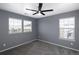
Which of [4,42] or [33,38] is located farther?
[33,38]

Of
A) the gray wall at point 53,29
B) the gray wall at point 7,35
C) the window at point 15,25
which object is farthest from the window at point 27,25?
the gray wall at point 53,29

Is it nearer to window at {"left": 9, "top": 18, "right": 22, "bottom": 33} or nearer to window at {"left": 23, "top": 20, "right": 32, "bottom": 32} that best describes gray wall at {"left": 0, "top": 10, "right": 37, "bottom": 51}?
window at {"left": 9, "top": 18, "right": 22, "bottom": 33}

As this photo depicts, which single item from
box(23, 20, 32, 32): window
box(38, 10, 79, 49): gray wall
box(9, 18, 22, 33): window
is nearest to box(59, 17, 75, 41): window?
box(38, 10, 79, 49): gray wall

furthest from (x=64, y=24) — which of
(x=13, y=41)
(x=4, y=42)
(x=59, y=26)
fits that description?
(x=4, y=42)

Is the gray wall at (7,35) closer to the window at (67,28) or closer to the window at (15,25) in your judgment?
the window at (15,25)

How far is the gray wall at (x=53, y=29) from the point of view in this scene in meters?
3.16

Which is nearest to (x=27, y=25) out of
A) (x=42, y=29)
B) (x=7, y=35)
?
(x=42, y=29)

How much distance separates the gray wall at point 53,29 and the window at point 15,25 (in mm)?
2270

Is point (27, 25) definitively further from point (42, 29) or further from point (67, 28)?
point (67, 28)

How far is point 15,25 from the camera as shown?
390cm

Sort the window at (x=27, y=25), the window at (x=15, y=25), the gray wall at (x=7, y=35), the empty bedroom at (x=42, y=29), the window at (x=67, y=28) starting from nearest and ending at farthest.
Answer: the empty bedroom at (x=42, y=29) < the gray wall at (x=7, y=35) < the window at (x=67, y=28) < the window at (x=15, y=25) < the window at (x=27, y=25)

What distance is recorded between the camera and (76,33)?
3.16m

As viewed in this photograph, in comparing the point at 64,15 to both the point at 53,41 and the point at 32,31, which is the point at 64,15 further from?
the point at 32,31

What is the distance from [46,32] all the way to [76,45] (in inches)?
101
